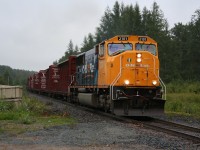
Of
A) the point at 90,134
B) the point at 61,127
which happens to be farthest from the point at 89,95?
the point at 90,134

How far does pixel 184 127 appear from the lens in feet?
41.5

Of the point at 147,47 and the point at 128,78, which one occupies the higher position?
the point at 147,47

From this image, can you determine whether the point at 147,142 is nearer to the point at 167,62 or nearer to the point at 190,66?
the point at 167,62

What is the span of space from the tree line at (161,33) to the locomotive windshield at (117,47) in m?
54.2

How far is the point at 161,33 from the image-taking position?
74125 mm

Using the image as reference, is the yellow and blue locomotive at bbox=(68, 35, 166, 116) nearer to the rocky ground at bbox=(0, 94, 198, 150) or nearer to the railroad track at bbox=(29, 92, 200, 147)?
the railroad track at bbox=(29, 92, 200, 147)

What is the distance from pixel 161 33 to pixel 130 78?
59.9 meters

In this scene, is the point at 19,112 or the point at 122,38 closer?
the point at 19,112

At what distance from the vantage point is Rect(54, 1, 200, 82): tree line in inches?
2906

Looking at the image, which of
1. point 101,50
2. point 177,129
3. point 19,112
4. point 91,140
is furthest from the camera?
point 101,50

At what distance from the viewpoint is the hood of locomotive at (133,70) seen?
1573cm

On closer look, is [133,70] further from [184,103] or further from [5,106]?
[184,103]

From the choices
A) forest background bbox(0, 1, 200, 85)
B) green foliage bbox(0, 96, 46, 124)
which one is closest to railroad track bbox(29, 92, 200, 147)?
green foliage bbox(0, 96, 46, 124)

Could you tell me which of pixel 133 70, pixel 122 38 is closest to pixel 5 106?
pixel 133 70
